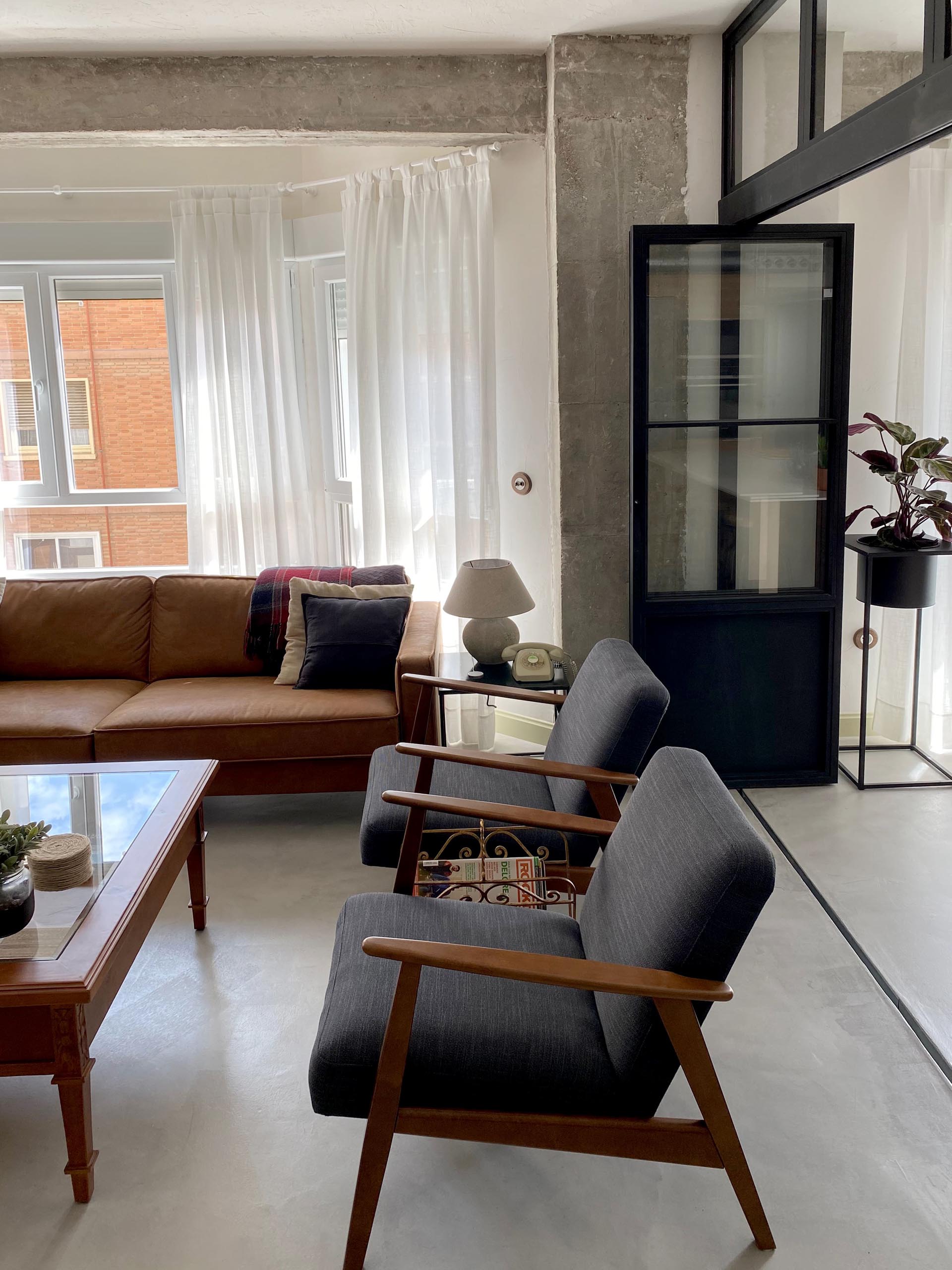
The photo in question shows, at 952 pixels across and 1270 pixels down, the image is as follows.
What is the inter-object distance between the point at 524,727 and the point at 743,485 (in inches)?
55.7

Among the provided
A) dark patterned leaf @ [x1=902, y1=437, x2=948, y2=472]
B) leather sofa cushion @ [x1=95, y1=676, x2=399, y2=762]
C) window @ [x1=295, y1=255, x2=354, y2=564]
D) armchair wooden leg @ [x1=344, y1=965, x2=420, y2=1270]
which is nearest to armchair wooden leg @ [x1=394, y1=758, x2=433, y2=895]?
armchair wooden leg @ [x1=344, y1=965, x2=420, y2=1270]

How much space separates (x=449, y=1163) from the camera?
201 centimetres

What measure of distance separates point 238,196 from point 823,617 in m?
3.09

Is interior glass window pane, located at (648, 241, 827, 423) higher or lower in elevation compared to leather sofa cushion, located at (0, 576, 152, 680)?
higher

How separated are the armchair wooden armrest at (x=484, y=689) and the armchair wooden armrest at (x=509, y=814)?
797 millimetres

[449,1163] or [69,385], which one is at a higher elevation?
[69,385]

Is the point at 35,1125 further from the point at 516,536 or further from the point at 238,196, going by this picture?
the point at 238,196

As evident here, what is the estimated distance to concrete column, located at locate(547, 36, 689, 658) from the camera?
3.60m

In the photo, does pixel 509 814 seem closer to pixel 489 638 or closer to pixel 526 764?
pixel 526 764

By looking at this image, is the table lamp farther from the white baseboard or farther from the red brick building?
the red brick building

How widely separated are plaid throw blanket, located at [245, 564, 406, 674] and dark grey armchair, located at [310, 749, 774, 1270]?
7.61ft

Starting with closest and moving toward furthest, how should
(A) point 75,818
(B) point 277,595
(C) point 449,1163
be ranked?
(C) point 449,1163 → (A) point 75,818 → (B) point 277,595

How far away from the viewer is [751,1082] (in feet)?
7.32

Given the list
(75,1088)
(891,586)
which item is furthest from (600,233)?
(75,1088)
